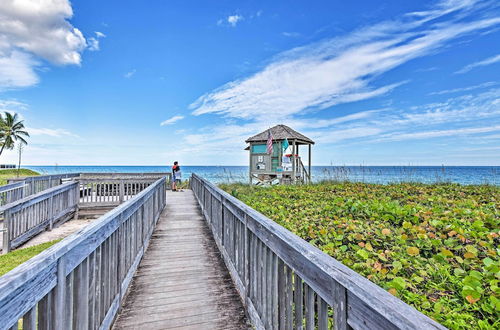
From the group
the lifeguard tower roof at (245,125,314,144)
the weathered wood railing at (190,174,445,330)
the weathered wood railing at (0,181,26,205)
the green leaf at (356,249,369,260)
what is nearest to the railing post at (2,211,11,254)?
the weathered wood railing at (0,181,26,205)

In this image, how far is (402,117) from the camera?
2236 cm

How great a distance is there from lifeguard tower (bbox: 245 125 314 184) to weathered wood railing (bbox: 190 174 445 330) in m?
12.5

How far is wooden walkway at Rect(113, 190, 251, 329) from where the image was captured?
234 cm

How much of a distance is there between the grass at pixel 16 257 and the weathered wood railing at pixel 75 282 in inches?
132

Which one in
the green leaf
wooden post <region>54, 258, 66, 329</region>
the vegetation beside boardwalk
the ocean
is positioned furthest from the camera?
the ocean

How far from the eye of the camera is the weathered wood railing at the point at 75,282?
3.03 feet

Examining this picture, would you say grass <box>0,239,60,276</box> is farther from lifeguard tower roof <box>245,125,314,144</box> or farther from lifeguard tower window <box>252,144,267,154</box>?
lifeguard tower window <box>252,144,267,154</box>

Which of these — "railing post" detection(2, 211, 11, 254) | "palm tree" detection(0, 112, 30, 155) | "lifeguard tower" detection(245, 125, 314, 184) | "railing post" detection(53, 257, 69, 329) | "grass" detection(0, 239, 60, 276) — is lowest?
"grass" detection(0, 239, 60, 276)

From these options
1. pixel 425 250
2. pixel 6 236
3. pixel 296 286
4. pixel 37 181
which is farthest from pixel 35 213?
pixel 425 250

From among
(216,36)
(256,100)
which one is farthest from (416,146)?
(216,36)

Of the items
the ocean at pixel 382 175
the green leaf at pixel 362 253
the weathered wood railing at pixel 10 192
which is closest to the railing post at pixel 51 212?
the weathered wood railing at pixel 10 192

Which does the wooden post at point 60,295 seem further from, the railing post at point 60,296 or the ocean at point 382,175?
the ocean at point 382,175

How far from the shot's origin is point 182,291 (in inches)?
115

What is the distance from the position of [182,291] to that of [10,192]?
8.55 metres
